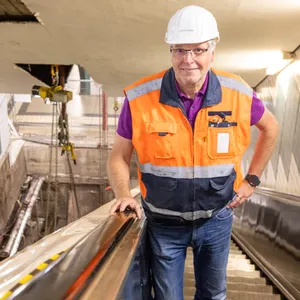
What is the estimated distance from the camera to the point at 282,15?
8.98 ft

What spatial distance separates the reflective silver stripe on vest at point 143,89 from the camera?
1.60 meters

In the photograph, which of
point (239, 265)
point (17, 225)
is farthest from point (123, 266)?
point (17, 225)

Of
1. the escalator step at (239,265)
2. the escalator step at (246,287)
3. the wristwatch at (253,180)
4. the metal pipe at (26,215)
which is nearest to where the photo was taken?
the wristwatch at (253,180)

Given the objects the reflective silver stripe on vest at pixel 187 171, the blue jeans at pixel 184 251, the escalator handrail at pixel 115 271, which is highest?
the reflective silver stripe on vest at pixel 187 171

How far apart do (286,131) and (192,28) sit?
3.02 m

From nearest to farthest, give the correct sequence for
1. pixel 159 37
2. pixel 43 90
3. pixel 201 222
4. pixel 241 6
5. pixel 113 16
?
pixel 201 222
pixel 241 6
pixel 113 16
pixel 159 37
pixel 43 90

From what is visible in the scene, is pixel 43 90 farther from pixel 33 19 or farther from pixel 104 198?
pixel 104 198

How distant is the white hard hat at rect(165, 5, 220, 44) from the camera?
1452 mm

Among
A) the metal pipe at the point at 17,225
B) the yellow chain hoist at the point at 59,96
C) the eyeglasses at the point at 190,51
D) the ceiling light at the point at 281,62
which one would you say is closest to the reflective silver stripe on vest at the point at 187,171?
the eyeglasses at the point at 190,51

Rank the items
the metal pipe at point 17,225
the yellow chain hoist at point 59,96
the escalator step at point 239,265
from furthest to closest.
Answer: the metal pipe at point 17,225, the yellow chain hoist at point 59,96, the escalator step at point 239,265

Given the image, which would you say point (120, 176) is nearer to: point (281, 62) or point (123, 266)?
point (123, 266)

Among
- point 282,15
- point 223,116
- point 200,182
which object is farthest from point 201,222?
point 282,15

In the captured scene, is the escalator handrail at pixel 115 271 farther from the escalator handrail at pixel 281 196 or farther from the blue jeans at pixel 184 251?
the escalator handrail at pixel 281 196

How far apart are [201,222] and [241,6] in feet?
5.78
